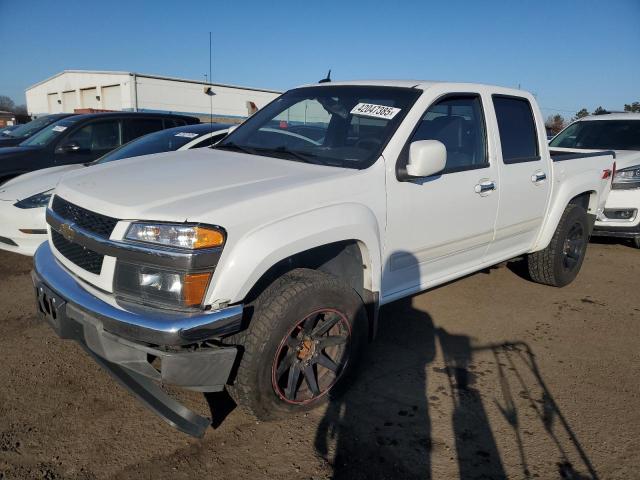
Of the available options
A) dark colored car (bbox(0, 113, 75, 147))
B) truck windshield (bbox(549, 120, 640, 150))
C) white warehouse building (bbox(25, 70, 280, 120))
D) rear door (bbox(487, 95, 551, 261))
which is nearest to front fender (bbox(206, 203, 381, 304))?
rear door (bbox(487, 95, 551, 261))

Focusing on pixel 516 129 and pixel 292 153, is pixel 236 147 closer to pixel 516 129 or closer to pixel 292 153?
pixel 292 153

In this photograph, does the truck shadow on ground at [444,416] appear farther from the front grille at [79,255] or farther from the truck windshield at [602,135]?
the truck windshield at [602,135]

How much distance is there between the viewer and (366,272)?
9.63 ft

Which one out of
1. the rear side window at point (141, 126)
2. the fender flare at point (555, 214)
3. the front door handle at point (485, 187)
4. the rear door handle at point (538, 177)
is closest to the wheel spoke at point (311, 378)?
the front door handle at point (485, 187)

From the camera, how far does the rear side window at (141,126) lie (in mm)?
7289

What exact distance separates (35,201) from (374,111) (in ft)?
11.1

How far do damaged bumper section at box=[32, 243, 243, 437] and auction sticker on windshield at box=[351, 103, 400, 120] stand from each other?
1.62 m

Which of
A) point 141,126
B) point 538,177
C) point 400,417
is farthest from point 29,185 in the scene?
point 538,177

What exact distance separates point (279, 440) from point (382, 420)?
0.59m

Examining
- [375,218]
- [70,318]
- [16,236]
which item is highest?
[375,218]

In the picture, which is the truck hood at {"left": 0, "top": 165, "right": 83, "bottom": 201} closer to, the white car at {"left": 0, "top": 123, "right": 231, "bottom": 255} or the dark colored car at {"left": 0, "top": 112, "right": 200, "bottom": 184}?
the white car at {"left": 0, "top": 123, "right": 231, "bottom": 255}

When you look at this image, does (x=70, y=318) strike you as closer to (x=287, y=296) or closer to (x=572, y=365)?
(x=287, y=296)

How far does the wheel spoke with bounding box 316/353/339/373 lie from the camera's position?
9.11 ft

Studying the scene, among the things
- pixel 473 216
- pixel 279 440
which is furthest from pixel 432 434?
pixel 473 216
